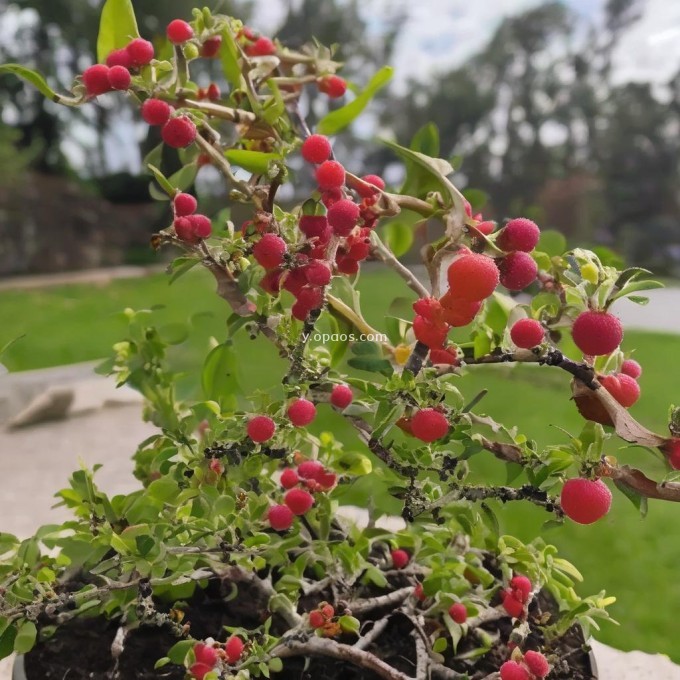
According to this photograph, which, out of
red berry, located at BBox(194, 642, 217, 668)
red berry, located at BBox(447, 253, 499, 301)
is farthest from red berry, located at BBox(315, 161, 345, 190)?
red berry, located at BBox(194, 642, 217, 668)

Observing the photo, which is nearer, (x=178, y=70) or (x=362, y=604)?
(x=178, y=70)

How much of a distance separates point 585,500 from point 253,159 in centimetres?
31

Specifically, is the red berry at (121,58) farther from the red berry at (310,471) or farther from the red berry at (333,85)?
the red berry at (310,471)

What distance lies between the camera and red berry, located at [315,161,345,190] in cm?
42

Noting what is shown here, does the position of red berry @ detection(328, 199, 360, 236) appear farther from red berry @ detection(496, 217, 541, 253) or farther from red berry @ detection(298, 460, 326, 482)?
red berry @ detection(298, 460, 326, 482)

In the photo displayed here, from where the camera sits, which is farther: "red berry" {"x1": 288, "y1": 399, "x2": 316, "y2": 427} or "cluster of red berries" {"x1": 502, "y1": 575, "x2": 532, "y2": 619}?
"cluster of red berries" {"x1": 502, "y1": 575, "x2": 532, "y2": 619}

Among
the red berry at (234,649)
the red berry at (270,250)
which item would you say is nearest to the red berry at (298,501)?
the red berry at (234,649)

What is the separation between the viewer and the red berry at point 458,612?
586mm

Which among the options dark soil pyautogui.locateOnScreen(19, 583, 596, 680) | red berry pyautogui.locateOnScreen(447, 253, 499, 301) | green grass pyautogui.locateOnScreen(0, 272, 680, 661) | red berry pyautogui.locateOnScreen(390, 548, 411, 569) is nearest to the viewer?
red berry pyautogui.locateOnScreen(447, 253, 499, 301)

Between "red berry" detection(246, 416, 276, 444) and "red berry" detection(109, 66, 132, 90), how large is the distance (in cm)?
25

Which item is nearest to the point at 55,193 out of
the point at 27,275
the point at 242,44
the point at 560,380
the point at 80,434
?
the point at 27,275

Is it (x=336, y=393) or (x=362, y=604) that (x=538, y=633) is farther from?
(x=336, y=393)

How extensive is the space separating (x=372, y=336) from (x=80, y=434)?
1.71 metres

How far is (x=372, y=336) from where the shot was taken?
528 mm
